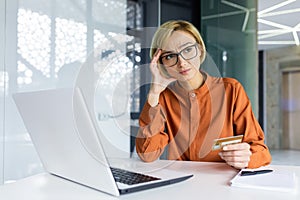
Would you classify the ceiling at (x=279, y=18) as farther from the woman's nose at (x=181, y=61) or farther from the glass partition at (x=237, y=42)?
the woman's nose at (x=181, y=61)

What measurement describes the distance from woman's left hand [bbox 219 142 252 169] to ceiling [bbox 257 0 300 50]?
2.26 metres

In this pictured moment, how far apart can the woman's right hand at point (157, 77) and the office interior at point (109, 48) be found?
0.08 meters

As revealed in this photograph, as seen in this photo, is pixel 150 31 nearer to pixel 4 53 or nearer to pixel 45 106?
pixel 45 106

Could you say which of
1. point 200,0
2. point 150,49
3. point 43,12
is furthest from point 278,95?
point 150,49

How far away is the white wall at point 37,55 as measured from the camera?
6.61 feet

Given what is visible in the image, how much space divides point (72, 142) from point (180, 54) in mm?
600

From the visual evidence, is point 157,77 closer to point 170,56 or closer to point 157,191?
point 170,56

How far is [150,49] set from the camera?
1260 mm

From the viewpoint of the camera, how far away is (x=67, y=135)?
0.67 m

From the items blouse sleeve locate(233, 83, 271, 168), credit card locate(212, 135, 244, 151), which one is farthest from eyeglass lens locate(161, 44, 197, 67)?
credit card locate(212, 135, 244, 151)

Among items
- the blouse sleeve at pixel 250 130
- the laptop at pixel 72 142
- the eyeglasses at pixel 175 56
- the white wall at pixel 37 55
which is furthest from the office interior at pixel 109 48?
the laptop at pixel 72 142

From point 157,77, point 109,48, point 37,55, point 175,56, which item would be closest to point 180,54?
point 175,56

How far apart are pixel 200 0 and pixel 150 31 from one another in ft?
7.29

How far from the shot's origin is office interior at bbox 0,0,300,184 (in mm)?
1802
